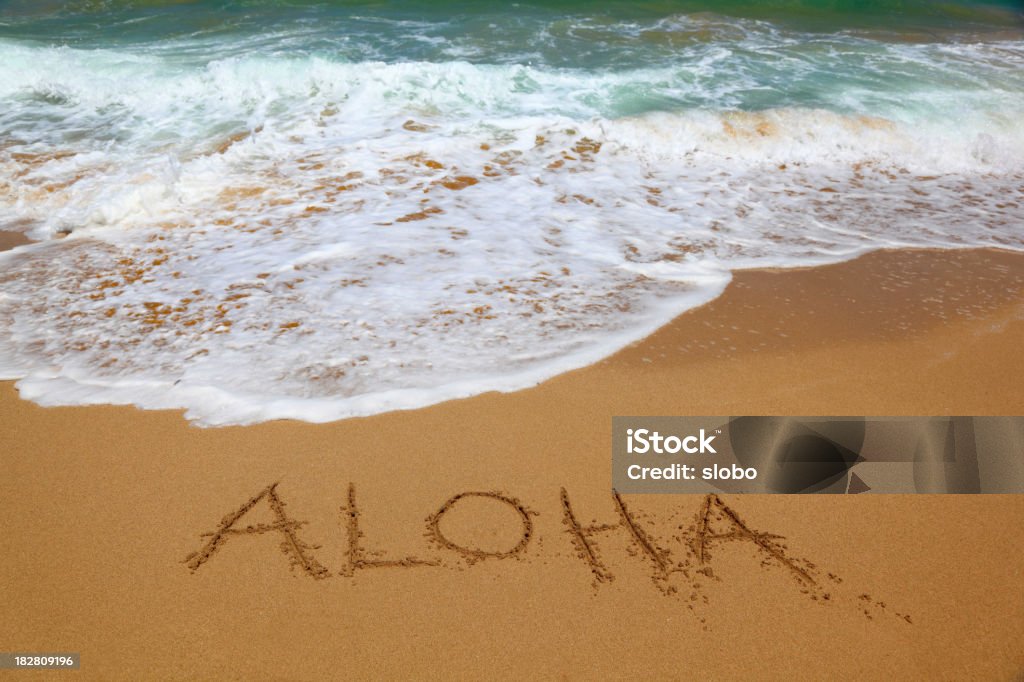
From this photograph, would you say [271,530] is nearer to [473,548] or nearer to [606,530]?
[473,548]

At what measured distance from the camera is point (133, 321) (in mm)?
3170

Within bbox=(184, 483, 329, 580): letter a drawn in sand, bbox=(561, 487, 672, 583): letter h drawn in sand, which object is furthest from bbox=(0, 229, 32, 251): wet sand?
bbox=(561, 487, 672, 583): letter h drawn in sand

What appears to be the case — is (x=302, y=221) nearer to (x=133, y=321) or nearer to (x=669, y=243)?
(x=133, y=321)

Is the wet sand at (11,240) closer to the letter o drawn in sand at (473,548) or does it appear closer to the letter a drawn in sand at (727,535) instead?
the letter o drawn in sand at (473,548)

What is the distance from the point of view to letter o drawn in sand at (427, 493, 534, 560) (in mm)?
2066

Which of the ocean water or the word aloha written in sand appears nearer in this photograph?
the word aloha written in sand

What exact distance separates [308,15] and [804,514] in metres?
10.7

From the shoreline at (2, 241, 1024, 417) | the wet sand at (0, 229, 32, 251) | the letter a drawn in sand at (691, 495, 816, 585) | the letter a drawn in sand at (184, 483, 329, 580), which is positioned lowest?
the letter a drawn in sand at (691, 495, 816, 585)

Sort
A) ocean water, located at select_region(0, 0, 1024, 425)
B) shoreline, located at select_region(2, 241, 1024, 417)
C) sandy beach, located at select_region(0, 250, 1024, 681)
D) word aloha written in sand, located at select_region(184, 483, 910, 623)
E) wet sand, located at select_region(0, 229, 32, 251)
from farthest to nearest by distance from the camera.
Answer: wet sand, located at select_region(0, 229, 32, 251) < ocean water, located at select_region(0, 0, 1024, 425) < shoreline, located at select_region(2, 241, 1024, 417) < word aloha written in sand, located at select_region(184, 483, 910, 623) < sandy beach, located at select_region(0, 250, 1024, 681)

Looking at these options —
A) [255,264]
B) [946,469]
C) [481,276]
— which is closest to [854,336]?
[946,469]

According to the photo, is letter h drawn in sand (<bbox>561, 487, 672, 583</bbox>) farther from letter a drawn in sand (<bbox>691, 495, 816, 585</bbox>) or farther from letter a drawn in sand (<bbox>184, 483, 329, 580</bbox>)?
letter a drawn in sand (<bbox>184, 483, 329, 580</bbox>)

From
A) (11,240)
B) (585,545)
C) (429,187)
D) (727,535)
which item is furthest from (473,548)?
(11,240)

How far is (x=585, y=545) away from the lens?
210cm

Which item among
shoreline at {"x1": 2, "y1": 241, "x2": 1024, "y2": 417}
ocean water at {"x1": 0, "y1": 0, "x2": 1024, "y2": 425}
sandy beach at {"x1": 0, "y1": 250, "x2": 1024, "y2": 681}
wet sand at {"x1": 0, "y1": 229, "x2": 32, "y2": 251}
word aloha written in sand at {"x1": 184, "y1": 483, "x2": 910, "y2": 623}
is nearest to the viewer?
sandy beach at {"x1": 0, "y1": 250, "x2": 1024, "y2": 681}
